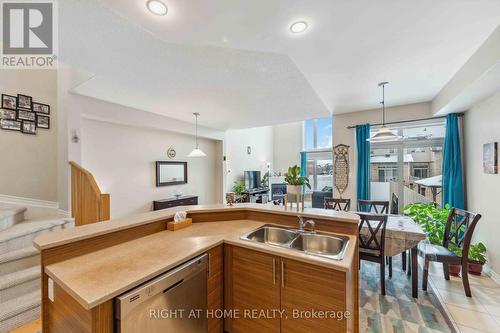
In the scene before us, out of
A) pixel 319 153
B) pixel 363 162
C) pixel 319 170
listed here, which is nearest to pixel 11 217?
pixel 363 162

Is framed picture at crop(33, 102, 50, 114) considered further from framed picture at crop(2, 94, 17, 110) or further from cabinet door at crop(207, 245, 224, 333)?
cabinet door at crop(207, 245, 224, 333)

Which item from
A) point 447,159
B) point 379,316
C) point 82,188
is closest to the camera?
point 379,316

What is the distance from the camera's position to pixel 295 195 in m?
2.25

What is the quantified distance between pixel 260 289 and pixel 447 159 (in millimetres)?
4187

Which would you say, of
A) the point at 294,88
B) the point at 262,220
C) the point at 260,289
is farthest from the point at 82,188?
the point at 294,88

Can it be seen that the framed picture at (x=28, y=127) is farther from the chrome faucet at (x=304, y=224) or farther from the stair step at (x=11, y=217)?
the chrome faucet at (x=304, y=224)

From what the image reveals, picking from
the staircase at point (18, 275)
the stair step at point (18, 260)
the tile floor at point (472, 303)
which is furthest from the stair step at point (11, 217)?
the tile floor at point (472, 303)

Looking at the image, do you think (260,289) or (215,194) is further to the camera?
(215,194)

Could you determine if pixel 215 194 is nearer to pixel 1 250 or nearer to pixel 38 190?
pixel 38 190

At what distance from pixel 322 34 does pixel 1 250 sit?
13.1 ft

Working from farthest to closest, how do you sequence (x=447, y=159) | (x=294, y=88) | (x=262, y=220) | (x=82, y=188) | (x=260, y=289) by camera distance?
(x=447, y=159)
(x=294, y=88)
(x=82, y=188)
(x=262, y=220)
(x=260, y=289)

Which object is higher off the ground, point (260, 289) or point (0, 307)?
point (260, 289)

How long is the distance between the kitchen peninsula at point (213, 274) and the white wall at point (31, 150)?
2.70m

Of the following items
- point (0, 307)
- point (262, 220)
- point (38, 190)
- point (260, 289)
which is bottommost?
point (0, 307)
